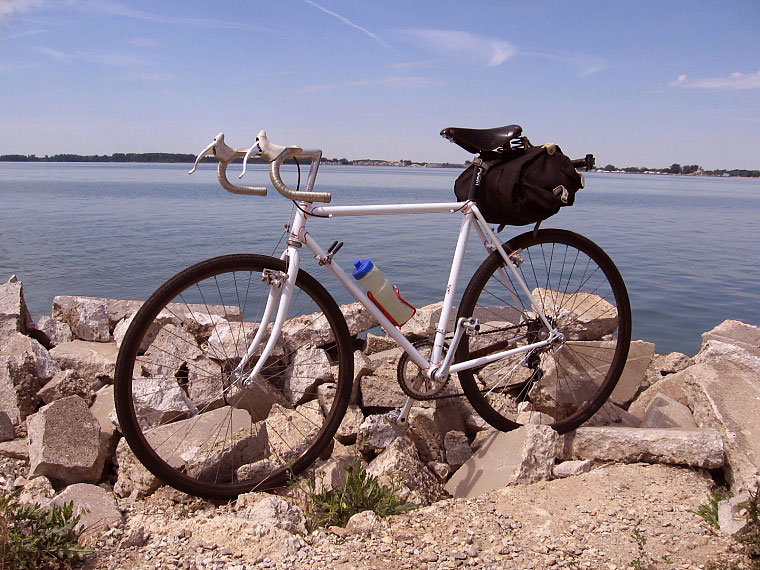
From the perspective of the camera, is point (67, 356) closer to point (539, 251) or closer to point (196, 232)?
point (539, 251)

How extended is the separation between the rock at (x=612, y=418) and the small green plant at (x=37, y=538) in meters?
3.03

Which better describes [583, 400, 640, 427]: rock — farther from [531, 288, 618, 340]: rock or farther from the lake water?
the lake water

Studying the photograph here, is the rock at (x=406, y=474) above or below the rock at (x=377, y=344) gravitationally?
below

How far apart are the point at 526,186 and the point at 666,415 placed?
169cm

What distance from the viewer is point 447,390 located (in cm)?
389

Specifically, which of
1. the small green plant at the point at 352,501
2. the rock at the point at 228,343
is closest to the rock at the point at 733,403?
the small green plant at the point at 352,501

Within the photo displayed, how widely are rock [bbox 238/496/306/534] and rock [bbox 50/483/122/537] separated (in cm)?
55

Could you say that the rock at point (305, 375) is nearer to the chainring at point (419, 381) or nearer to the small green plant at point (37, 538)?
the chainring at point (419, 381)

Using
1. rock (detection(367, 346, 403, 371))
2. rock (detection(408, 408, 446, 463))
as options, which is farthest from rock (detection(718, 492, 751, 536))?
rock (detection(367, 346, 403, 371))

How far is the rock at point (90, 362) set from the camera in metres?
4.17

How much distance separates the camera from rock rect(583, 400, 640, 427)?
4133 mm

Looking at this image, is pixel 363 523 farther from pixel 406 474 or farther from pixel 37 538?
pixel 37 538

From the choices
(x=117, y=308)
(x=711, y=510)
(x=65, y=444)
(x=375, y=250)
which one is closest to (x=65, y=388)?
(x=65, y=444)

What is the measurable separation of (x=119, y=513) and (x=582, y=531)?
2.01 metres
